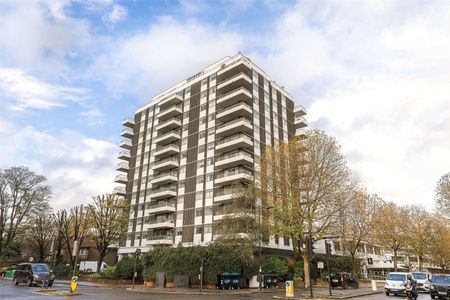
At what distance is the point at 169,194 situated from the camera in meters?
58.3

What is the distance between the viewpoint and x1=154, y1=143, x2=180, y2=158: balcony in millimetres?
61875

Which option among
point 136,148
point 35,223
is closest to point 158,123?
point 136,148

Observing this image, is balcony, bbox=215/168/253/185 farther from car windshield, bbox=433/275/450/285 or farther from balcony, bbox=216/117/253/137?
car windshield, bbox=433/275/450/285

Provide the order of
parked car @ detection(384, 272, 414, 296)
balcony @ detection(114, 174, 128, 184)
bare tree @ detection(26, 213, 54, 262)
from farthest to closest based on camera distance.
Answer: balcony @ detection(114, 174, 128, 184)
bare tree @ detection(26, 213, 54, 262)
parked car @ detection(384, 272, 414, 296)

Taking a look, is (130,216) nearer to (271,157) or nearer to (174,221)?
(174,221)

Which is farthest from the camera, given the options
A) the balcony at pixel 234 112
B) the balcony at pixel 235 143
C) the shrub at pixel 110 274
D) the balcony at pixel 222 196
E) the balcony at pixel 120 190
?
the balcony at pixel 120 190

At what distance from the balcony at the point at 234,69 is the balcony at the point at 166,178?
1933 centimetres

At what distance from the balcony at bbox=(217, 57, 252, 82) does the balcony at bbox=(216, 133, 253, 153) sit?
12.3m

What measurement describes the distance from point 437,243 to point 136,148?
61894 mm

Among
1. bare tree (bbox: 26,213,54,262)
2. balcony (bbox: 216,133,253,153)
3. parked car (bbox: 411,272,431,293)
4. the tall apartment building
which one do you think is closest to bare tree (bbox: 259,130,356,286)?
parked car (bbox: 411,272,431,293)

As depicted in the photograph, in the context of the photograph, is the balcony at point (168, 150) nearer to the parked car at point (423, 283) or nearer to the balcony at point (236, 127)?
the balcony at point (236, 127)

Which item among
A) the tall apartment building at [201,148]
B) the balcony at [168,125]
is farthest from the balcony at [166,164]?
the balcony at [168,125]

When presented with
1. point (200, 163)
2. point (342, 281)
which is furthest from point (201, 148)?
point (342, 281)

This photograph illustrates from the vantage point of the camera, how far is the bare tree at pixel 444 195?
33219 mm
